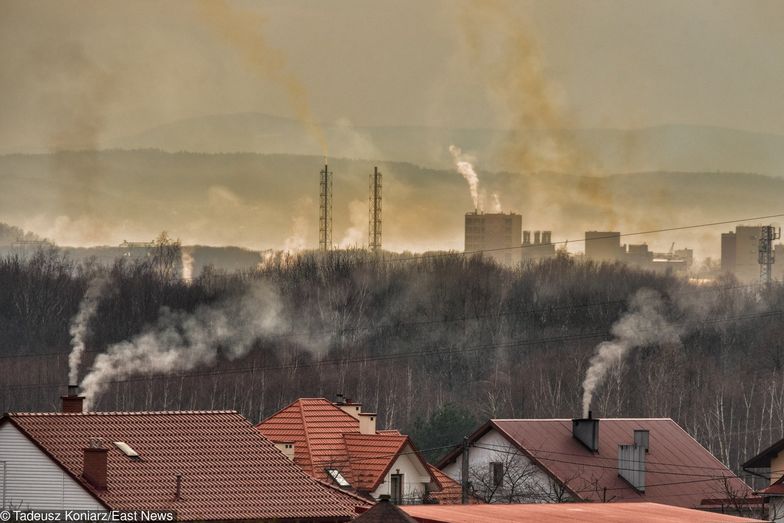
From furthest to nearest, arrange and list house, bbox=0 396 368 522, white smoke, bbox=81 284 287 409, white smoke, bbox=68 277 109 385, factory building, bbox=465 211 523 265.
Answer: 1. factory building, bbox=465 211 523 265
2. white smoke, bbox=81 284 287 409
3. white smoke, bbox=68 277 109 385
4. house, bbox=0 396 368 522

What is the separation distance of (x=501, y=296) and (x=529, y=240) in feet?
57.6

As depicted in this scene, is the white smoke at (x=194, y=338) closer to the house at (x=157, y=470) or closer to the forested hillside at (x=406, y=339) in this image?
the forested hillside at (x=406, y=339)

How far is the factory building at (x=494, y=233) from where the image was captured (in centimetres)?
12900

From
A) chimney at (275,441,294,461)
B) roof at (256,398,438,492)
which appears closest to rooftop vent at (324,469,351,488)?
roof at (256,398,438,492)

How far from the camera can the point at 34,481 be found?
102 feet

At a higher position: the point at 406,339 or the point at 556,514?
the point at 406,339

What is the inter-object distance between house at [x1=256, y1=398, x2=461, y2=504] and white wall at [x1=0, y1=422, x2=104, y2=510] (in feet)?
42.1

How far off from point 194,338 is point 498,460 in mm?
58848

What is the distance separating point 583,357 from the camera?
9962cm

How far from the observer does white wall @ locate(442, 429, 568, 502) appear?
149 ft

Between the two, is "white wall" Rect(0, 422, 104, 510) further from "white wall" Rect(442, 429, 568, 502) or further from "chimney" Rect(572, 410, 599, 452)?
"chimney" Rect(572, 410, 599, 452)

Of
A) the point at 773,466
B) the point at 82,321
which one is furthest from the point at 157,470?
the point at 82,321

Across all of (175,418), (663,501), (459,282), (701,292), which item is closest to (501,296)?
(459,282)

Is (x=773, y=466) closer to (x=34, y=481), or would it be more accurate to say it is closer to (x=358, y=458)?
(x=358, y=458)
